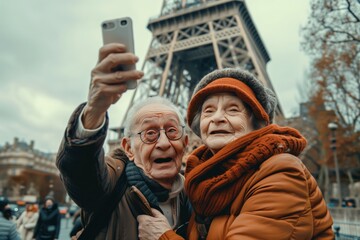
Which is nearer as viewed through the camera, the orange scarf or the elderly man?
the elderly man

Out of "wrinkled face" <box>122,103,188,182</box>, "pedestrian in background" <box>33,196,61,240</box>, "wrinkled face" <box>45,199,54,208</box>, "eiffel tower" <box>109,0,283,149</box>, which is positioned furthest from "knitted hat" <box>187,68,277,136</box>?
"eiffel tower" <box>109,0,283,149</box>

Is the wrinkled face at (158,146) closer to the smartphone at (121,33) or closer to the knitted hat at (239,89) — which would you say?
the knitted hat at (239,89)

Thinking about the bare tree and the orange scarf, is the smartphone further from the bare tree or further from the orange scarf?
the bare tree

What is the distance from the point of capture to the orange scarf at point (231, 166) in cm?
164

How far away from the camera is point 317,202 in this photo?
1688mm

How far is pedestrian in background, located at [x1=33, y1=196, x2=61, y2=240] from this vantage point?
7.41m

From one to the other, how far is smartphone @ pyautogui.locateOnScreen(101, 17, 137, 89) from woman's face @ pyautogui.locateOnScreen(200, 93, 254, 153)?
24.9 inches

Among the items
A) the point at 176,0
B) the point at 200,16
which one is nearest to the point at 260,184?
the point at 200,16

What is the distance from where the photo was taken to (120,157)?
2393 mm

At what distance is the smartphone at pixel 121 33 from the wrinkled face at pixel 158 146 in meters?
0.74

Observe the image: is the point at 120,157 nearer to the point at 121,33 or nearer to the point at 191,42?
the point at 121,33

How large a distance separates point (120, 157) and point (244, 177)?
3.42 feet

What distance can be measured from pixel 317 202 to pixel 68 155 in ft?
4.14

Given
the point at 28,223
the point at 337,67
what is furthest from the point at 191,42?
the point at 28,223
